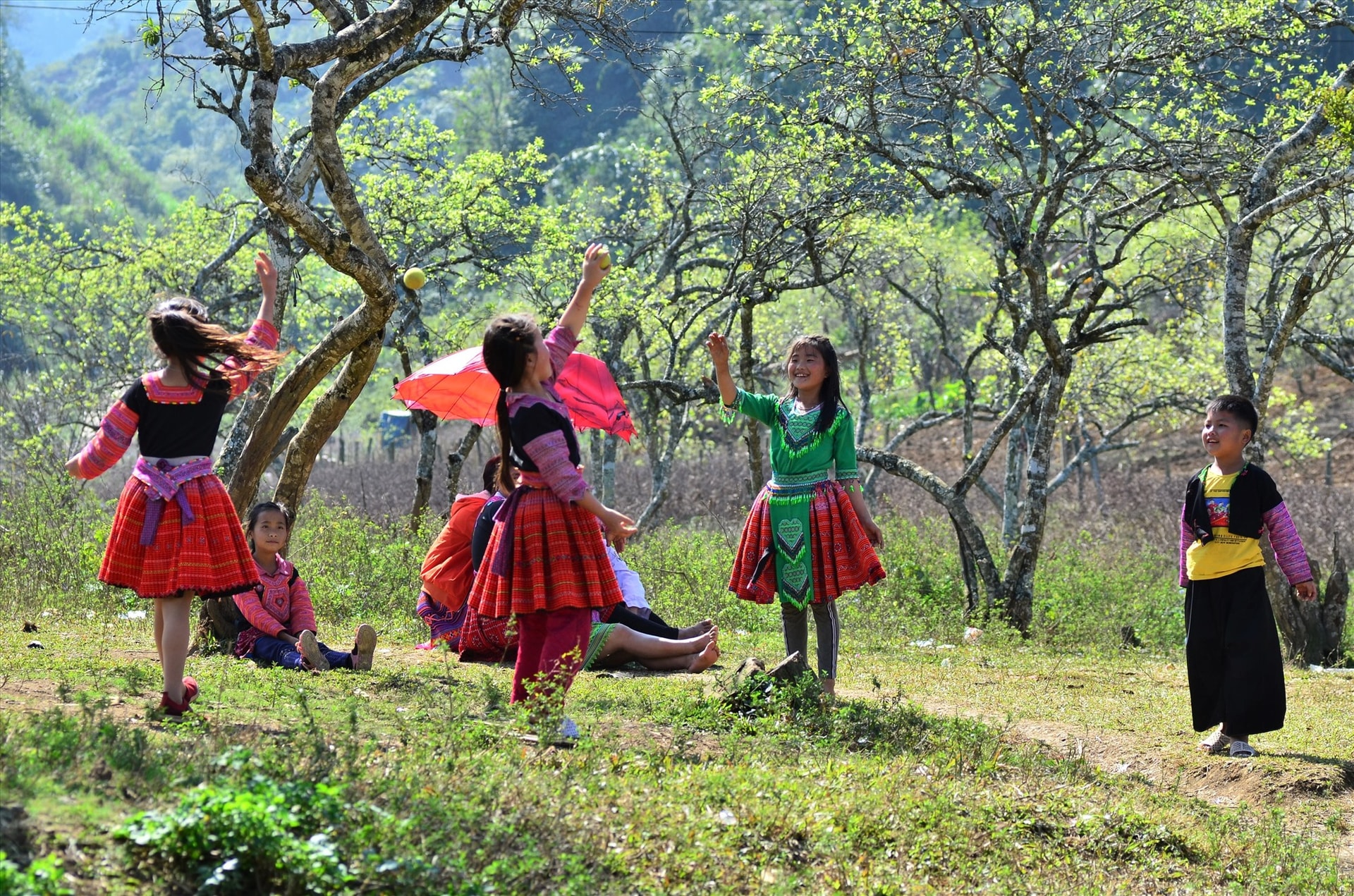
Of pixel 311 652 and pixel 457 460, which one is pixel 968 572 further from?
pixel 311 652

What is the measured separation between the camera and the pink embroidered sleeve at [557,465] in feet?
16.1

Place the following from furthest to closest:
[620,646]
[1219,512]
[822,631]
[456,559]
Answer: [456,559] < [620,646] < [822,631] < [1219,512]

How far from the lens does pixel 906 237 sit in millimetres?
19062

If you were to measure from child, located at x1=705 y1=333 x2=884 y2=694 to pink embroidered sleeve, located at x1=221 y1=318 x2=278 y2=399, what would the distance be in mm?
1987

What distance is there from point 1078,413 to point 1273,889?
Result: 17761 millimetres

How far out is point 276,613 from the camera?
7.11m

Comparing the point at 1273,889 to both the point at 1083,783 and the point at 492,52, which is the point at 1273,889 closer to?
the point at 1083,783

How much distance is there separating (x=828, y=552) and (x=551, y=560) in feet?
5.59

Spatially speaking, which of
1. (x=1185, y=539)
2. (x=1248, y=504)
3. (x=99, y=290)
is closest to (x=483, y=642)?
(x=1185, y=539)

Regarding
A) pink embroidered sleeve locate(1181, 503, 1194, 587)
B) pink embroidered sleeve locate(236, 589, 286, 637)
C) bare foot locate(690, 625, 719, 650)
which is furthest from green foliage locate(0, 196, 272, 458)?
pink embroidered sleeve locate(1181, 503, 1194, 587)

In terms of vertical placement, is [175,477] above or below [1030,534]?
above

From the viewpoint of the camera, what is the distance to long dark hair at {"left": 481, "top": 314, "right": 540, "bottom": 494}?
500 centimetres

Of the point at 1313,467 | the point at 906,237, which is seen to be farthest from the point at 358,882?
the point at 1313,467

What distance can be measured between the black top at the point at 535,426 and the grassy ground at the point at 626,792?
104 cm
